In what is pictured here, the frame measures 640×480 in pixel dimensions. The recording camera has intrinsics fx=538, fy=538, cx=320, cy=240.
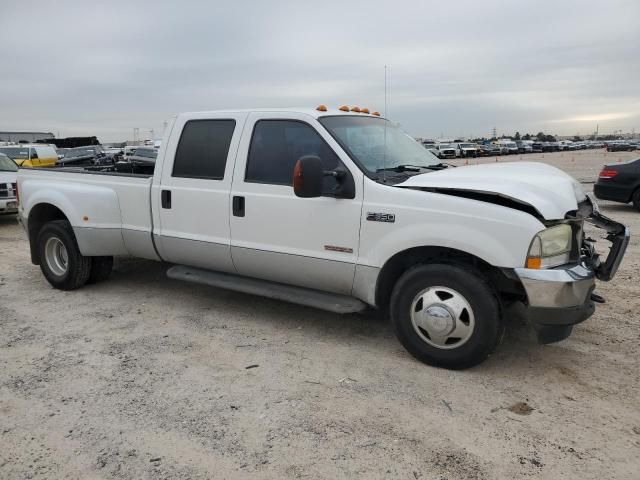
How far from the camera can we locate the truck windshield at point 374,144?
4258 millimetres

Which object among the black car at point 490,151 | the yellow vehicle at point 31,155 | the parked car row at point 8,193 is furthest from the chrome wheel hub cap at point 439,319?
the black car at point 490,151

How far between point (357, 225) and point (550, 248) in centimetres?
134

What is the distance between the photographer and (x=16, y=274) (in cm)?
684

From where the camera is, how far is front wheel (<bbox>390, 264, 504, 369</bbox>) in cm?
362

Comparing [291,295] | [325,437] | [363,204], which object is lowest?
[325,437]

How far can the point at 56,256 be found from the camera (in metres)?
6.06

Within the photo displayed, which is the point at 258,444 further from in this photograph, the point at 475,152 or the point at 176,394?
the point at 475,152

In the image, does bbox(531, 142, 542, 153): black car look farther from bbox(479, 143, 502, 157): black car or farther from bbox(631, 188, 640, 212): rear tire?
bbox(631, 188, 640, 212): rear tire

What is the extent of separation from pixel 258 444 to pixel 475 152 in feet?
169

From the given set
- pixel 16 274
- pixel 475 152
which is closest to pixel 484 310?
pixel 16 274

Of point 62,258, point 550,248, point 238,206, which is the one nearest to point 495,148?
point 62,258

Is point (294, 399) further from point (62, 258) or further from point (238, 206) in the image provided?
point (62, 258)

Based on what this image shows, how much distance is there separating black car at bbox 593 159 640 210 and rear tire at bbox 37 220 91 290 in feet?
33.1

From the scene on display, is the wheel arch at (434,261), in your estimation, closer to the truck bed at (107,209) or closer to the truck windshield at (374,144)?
the truck windshield at (374,144)
